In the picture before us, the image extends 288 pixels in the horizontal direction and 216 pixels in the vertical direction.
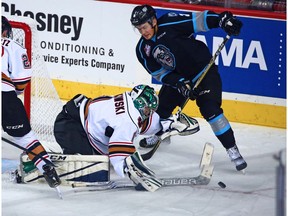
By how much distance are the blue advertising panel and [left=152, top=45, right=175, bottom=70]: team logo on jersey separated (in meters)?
0.83

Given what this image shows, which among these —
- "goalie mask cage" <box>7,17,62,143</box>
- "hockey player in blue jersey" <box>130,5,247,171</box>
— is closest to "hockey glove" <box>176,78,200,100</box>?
"hockey player in blue jersey" <box>130,5,247,171</box>

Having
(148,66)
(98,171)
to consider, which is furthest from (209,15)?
(98,171)

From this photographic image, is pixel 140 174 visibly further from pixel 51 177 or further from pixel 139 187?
pixel 51 177

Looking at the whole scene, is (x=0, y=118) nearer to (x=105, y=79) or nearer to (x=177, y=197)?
(x=177, y=197)

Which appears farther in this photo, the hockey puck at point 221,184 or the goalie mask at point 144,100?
the hockey puck at point 221,184

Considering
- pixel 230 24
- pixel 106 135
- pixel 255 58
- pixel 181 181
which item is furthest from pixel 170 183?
pixel 255 58

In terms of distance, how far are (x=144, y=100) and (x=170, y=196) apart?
57 cm

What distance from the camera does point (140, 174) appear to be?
5965 millimetres

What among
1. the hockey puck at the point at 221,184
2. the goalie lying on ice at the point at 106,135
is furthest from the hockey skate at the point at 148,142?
the hockey puck at the point at 221,184

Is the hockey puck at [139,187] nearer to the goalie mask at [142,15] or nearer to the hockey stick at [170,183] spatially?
the hockey stick at [170,183]

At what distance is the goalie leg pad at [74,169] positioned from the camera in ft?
20.0

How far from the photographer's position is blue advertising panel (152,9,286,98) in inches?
289

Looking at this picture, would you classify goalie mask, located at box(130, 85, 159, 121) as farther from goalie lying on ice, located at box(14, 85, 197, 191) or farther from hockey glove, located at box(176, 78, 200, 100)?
hockey glove, located at box(176, 78, 200, 100)

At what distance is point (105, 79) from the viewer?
7.80m
